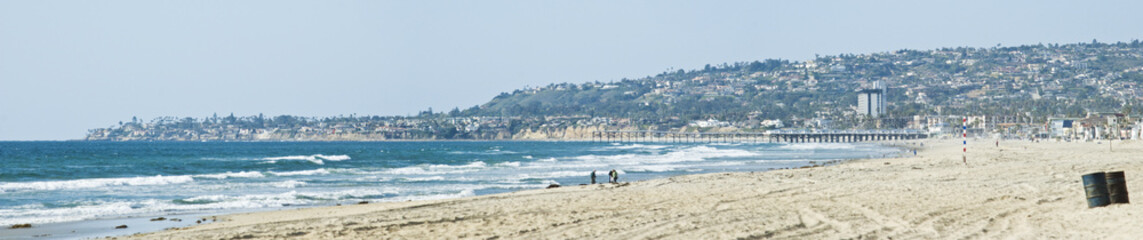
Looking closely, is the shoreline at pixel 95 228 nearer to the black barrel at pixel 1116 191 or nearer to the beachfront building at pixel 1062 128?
the black barrel at pixel 1116 191

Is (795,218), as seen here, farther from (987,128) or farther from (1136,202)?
(987,128)

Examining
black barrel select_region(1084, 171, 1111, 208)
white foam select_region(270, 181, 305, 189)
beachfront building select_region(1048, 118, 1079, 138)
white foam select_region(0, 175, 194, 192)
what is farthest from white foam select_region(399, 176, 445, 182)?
beachfront building select_region(1048, 118, 1079, 138)

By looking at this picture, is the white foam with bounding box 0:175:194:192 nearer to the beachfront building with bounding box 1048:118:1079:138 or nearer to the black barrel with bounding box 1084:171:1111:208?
the black barrel with bounding box 1084:171:1111:208

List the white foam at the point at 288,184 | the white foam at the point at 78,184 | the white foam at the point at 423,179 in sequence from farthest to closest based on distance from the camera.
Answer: the white foam at the point at 423,179
the white foam at the point at 78,184
the white foam at the point at 288,184

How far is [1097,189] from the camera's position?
12.1m

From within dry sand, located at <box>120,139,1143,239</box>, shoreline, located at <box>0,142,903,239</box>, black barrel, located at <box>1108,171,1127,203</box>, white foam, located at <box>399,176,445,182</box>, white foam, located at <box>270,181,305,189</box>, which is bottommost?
white foam, located at <box>399,176,445,182</box>

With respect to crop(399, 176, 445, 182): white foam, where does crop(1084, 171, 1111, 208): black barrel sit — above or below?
above

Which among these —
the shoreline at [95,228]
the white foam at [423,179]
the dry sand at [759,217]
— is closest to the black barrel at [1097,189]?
the dry sand at [759,217]

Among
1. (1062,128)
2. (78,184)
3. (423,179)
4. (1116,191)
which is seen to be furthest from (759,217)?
(1062,128)

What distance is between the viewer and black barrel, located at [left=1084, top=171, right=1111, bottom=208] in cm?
1202

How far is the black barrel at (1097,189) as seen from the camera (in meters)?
12.0

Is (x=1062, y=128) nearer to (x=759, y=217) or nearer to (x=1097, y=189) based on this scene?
(x=1097, y=189)

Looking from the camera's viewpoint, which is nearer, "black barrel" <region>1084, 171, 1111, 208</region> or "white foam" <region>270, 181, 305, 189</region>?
"black barrel" <region>1084, 171, 1111, 208</region>

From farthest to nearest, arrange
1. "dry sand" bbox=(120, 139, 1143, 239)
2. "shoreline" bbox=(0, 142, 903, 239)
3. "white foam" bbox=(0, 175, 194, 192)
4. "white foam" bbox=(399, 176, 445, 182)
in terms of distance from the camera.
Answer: "white foam" bbox=(399, 176, 445, 182)
"white foam" bbox=(0, 175, 194, 192)
"shoreline" bbox=(0, 142, 903, 239)
"dry sand" bbox=(120, 139, 1143, 239)
